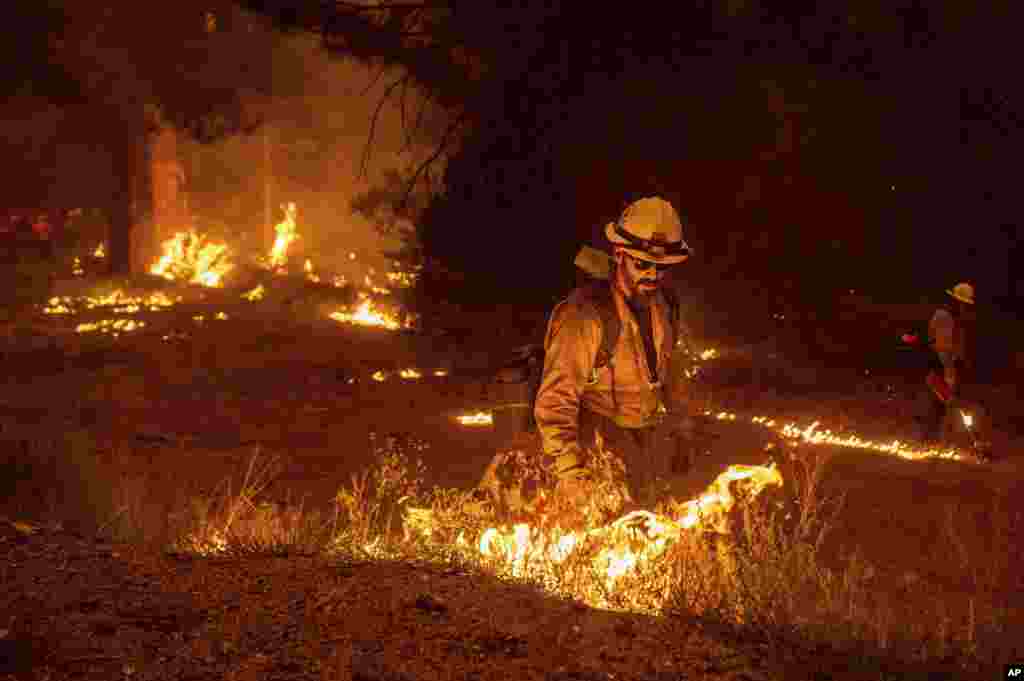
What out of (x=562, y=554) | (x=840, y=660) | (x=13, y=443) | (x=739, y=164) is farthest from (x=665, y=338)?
(x=739, y=164)

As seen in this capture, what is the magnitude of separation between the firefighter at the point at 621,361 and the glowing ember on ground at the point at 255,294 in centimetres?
2232

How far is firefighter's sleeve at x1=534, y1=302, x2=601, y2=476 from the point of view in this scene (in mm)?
5238

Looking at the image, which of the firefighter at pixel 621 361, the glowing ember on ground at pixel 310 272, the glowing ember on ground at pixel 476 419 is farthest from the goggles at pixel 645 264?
the glowing ember on ground at pixel 310 272

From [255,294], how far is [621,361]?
77.8 feet

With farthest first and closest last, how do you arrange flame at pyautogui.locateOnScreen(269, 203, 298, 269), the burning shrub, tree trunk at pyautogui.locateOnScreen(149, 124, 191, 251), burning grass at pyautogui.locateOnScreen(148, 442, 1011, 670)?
flame at pyautogui.locateOnScreen(269, 203, 298, 269), tree trunk at pyautogui.locateOnScreen(149, 124, 191, 251), the burning shrub, burning grass at pyautogui.locateOnScreen(148, 442, 1011, 670)

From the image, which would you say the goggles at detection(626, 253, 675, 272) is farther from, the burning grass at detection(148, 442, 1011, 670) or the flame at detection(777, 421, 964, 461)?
the flame at detection(777, 421, 964, 461)

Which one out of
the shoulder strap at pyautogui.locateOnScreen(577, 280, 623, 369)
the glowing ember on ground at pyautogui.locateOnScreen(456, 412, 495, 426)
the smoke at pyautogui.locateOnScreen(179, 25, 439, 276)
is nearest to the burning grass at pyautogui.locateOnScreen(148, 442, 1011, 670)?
the shoulder strap at pyautogui.locateOnScreen(577, 280, 623, 369)

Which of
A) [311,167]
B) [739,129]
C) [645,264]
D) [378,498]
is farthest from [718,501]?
[311,167]

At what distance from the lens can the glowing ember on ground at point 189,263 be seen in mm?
29234

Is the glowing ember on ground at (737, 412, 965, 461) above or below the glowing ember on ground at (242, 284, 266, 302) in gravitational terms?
below

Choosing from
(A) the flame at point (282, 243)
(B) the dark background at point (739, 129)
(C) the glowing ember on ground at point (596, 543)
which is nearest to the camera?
(C) the glowing ember on ground at point (596, 543)

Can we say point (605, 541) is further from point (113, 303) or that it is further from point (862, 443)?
point (113, 303)

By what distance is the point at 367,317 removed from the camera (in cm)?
2605

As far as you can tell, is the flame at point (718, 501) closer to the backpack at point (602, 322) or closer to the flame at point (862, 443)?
the backpack at point (602, 322)
